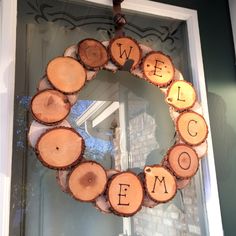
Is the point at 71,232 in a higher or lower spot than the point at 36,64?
lower

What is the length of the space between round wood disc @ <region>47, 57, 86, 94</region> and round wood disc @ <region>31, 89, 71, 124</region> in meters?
0.04

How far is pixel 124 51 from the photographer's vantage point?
1.28 m

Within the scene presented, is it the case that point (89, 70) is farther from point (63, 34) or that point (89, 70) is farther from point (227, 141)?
point (227, 141)

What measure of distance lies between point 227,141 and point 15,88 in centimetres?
103

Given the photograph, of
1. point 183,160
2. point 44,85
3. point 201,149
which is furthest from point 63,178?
point 201,149

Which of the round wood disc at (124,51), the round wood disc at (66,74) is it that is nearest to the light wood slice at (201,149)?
the round wood disc at (124,51)

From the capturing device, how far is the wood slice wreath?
41.8 inches

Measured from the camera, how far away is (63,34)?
4.48 ft

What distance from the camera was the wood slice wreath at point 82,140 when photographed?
41.8 inches

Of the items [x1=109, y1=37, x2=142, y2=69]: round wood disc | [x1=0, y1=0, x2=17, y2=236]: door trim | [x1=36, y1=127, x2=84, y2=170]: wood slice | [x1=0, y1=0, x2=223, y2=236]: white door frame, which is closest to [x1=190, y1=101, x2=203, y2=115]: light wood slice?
[x1=0, y1=0, x2=223, y2=236]: white door frame

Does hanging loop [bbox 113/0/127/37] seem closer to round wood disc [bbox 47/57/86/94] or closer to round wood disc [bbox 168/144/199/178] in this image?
round wood disc [bbox 47/57/86/94]

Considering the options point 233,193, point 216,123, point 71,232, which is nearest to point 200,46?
point 216,123

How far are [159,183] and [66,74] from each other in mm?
548

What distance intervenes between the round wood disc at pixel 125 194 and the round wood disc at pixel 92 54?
449 millimetres
